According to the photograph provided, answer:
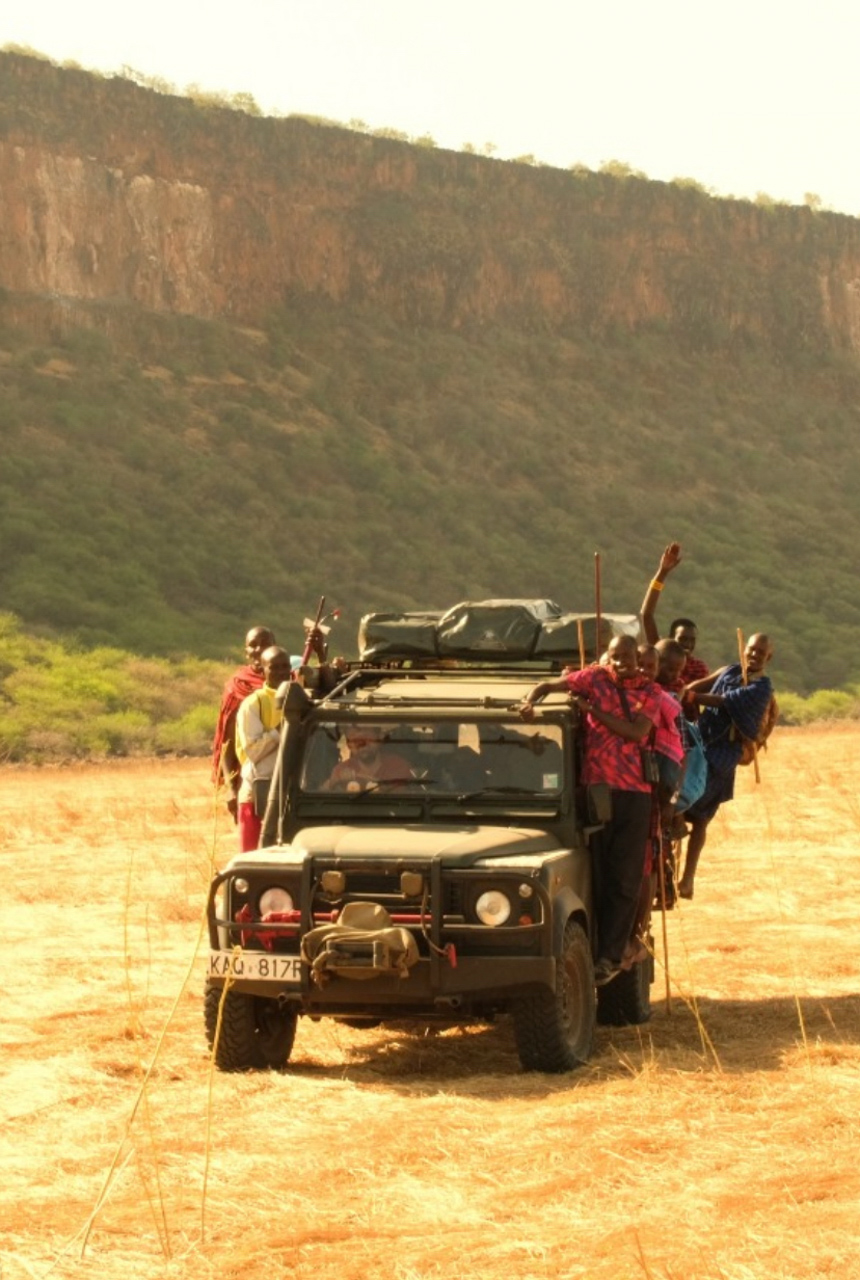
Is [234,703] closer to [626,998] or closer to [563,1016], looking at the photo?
[626,998]

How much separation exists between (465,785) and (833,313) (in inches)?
2509

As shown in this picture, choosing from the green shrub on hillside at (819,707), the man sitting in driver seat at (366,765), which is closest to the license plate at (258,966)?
the man sitting in driver seat at (366,765)

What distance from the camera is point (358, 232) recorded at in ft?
200

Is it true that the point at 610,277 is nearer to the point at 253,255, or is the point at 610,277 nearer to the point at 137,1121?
the point at 253,255

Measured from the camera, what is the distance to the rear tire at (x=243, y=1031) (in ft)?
31.5

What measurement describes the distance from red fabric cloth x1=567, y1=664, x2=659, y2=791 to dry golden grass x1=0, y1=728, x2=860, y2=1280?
1242 mm

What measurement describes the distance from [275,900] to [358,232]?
174ft

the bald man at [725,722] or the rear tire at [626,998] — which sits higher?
the bald man at [725,722]

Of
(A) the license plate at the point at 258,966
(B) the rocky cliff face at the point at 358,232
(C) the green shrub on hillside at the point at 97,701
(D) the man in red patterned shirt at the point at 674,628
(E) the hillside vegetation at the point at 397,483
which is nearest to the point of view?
(A) the license plate at the point at 258,966

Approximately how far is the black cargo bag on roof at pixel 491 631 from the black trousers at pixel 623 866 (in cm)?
162

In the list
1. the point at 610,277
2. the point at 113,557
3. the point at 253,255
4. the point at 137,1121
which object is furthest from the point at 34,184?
the point at 137,1121

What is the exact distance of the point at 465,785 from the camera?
1017 cm

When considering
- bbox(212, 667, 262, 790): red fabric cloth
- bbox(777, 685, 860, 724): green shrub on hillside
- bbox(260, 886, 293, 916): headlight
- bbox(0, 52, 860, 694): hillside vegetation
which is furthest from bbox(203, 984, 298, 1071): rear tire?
bbox(0, 52, 860, 694): hillside vegetation

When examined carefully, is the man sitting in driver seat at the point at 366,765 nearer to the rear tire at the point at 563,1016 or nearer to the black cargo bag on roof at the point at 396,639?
the rear tire at the point at 563,1016
